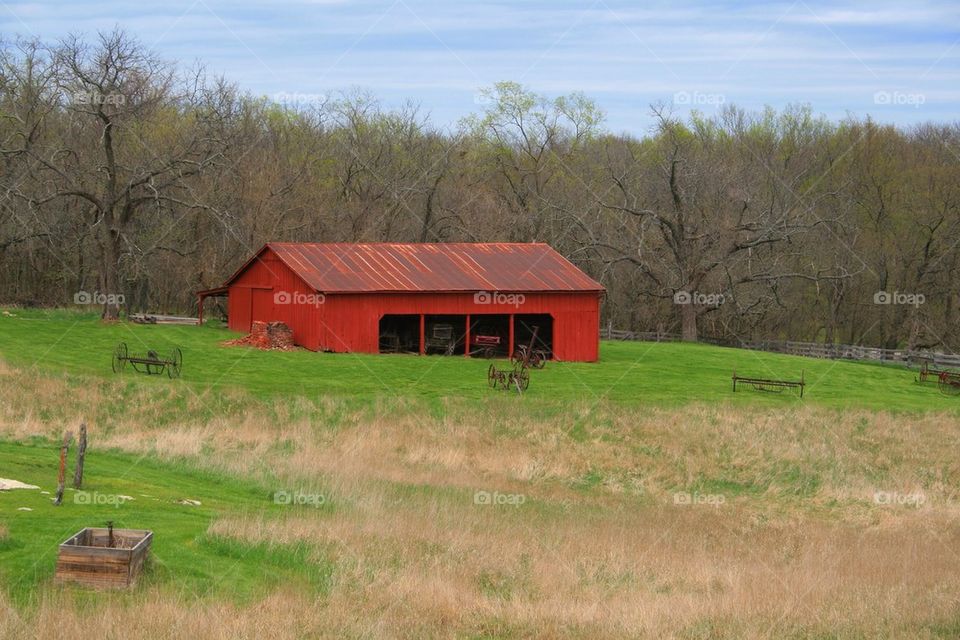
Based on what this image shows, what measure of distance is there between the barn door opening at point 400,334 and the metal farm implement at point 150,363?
31.6 feet

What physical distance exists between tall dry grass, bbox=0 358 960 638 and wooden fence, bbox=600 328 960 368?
2313cm

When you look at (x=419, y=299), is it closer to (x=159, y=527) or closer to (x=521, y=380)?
(x=521, y=380)

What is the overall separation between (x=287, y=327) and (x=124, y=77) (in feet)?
41.6

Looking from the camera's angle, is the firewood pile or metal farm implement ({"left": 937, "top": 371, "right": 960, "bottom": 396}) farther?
metal farm implement ({"left": 937, "top": 371, "right": 960, "bottom": 396})

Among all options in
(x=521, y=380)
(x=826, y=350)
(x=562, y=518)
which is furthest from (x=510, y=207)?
(x=562, y=518)

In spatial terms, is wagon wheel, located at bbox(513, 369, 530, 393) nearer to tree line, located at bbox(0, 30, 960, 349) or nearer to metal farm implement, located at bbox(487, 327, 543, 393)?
metal farm implement, located at bbox(487, 327, 543, 393)

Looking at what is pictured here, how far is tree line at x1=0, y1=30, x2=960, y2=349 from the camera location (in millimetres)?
55344

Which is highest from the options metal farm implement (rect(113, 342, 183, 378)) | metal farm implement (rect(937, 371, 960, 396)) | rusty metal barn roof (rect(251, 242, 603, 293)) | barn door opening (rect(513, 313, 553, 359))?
rusty metal barn roof (rect(251, 242, 603, 293))

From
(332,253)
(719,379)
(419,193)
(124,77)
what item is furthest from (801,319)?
(124,77)

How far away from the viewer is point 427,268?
4541 cm

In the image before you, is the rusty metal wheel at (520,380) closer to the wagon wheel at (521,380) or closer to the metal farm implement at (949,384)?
the wagon wheel at (521,380)

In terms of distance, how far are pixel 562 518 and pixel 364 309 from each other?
841 inches

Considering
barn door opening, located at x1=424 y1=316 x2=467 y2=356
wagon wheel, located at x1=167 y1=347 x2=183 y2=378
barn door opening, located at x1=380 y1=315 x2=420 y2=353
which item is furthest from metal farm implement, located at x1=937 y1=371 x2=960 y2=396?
wagon wheel, located at x1=167 y1=347 x2=183 y2=378

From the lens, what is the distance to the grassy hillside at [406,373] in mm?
35531
